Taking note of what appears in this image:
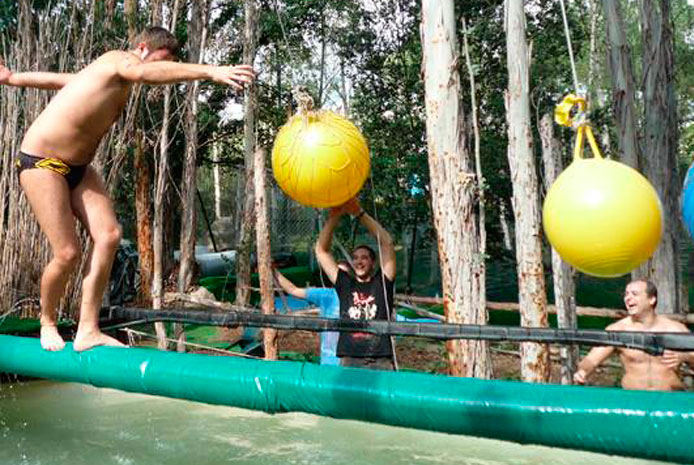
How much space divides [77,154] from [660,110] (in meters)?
6.38

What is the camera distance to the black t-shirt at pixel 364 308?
4.15 metres

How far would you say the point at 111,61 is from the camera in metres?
3.06

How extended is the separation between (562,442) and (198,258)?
440 inches

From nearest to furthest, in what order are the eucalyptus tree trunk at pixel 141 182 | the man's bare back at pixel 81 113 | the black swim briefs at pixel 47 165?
the man's bare back at pixel 81 113 < the black swim briefs at pixel 47 165 < the eucalyptus tree trunk at pixel 141 182

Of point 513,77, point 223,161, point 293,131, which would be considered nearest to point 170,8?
point 513,77

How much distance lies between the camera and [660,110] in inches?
293

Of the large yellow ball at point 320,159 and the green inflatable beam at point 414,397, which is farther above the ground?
the large yellow ball at point 320,159

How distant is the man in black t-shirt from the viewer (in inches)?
163

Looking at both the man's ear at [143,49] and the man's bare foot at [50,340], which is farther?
the man's bare foot at [50,340]

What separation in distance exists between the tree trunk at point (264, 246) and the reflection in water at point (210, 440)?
2.74 feet

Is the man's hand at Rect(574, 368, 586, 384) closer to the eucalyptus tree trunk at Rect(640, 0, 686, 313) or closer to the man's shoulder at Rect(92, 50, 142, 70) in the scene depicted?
the man's shoulder at Rect(92, 50, 142, 70)

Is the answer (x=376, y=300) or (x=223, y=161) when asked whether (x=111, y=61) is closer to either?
(x=376, y=300)

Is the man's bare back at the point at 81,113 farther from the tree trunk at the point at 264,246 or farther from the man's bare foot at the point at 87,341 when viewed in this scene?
the tree trunk at the point at 264,246

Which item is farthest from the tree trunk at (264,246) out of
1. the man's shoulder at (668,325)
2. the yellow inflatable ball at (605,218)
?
the yellow inflatable ball at (605,218)
